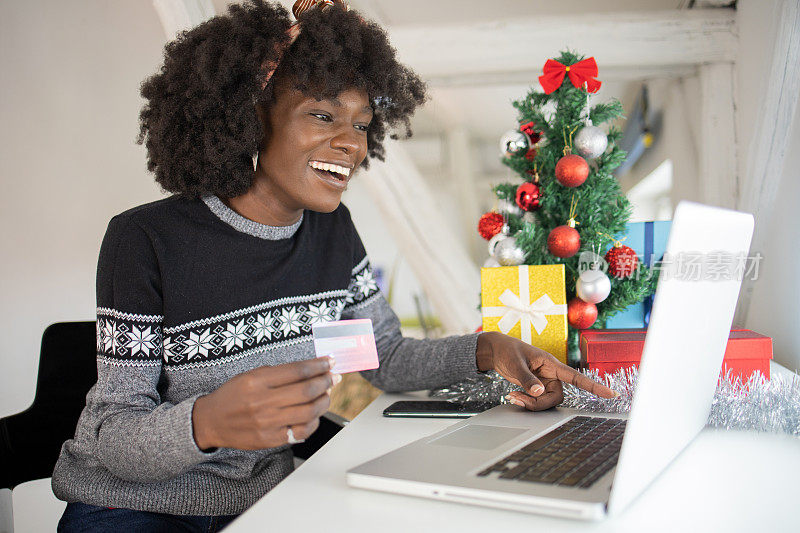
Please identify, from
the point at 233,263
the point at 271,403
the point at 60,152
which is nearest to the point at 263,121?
the point at 233,263

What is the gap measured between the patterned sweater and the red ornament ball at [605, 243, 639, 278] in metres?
0.40

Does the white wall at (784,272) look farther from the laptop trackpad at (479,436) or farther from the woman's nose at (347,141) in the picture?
the woman's nose at (347,141)

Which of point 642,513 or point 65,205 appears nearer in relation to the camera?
point 642,513

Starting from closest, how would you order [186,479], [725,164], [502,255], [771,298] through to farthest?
[186,479], [502,255], [771,298], [725,164]

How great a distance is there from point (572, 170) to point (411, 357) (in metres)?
0.50

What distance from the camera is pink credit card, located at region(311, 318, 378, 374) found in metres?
0.82

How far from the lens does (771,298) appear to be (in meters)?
1.43

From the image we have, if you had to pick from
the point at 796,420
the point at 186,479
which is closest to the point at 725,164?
the point at 796,420

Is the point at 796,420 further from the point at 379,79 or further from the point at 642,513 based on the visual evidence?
the point at 379,79

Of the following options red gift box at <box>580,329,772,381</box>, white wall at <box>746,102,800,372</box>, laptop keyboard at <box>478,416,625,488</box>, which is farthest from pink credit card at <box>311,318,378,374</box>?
white wall at <box>746,102,800,372</box>

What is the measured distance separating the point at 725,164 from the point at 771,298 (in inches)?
19.1

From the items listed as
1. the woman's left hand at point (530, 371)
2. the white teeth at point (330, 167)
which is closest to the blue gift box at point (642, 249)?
the woman's left hand at point (530, 371)

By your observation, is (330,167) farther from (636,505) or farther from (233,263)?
(636,505)

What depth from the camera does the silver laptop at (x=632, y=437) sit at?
0.52m
